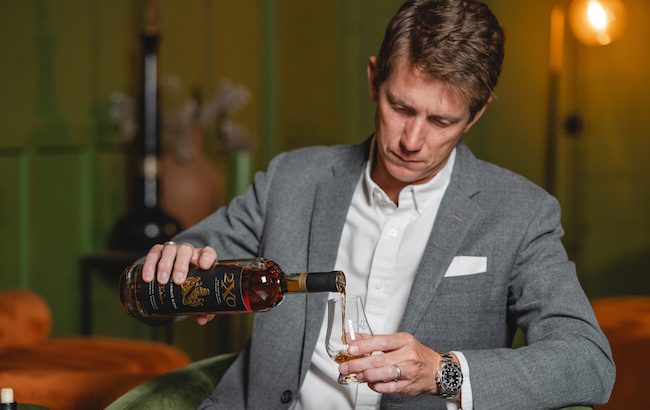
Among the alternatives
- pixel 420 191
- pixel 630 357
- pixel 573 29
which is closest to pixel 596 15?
pixel 573 29

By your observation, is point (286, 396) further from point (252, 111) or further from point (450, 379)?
point (252, 111)

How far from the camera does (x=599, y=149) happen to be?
4.52 m

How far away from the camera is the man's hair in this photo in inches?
71.8

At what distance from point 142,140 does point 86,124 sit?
0.31 meters

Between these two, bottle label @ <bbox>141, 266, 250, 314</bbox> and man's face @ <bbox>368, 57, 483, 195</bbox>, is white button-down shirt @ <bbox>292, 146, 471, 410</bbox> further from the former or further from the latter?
bottle label @ <bbox>141, 266, 250, 314</bbox>

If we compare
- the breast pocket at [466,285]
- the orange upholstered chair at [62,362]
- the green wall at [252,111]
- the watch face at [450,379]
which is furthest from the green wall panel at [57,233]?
the watch face at [450,379]

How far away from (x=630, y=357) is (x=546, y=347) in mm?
754

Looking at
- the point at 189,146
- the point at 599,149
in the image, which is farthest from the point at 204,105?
the point at 599,149

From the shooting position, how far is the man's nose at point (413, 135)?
186cm

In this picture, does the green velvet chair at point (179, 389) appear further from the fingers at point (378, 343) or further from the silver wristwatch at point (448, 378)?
the fingers at point (378, 343)

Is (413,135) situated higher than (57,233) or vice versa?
(413,135)

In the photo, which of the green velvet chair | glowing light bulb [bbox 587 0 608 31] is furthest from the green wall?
the green velvet chair

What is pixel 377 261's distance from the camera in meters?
1.96

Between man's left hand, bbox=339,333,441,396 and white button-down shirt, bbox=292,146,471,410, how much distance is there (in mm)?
372
